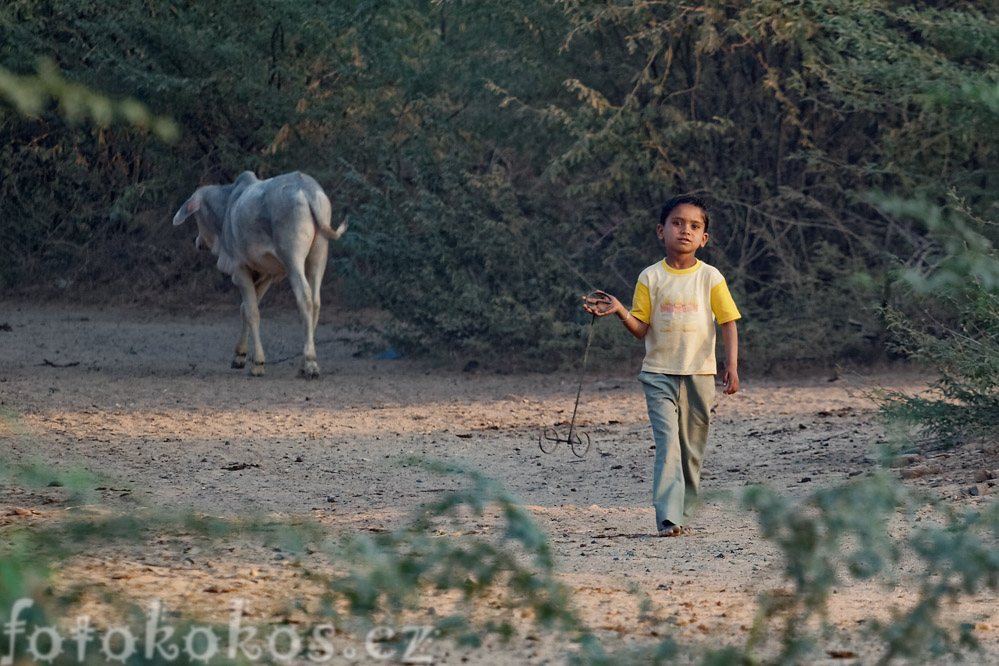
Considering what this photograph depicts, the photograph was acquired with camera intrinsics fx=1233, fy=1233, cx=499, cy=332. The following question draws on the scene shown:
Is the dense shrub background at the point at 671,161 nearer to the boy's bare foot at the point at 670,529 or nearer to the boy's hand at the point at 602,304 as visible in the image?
the boy's bare foot at the point at 670,529

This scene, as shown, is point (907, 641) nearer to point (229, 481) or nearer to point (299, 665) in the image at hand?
point (299, 665)

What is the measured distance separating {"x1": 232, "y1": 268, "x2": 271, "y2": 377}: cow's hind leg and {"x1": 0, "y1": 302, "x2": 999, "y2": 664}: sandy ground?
236 millimetres

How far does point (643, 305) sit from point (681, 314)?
0.65 ft

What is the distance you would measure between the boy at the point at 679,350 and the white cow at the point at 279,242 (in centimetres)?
681

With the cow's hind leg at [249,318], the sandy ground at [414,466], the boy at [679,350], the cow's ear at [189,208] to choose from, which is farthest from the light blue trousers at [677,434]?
the cow's ear at [189,208]

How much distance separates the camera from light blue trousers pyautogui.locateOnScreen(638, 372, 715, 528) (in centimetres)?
589

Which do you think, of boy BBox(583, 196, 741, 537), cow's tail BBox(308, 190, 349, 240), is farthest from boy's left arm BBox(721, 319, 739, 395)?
cow's tail BBox(308, 190, 349, 240)

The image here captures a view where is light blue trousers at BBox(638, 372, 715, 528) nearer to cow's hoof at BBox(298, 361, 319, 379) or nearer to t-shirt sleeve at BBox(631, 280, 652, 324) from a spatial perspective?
t-shirt sleeve at BBox(631, 280, 652, 324)

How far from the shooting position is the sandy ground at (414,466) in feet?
13.3

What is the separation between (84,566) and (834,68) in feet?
31.4

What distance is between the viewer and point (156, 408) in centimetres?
1042

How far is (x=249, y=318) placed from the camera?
12750mm

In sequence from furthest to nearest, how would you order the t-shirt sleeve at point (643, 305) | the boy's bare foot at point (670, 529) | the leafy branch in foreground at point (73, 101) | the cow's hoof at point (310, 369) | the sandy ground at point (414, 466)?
the cow's hoof at point (310, 369) → the t-shirt sleeve at point (643, 305) → the boy's bare foot at point (670, 529) → the sandy ground at point (414, 466) → the leafy branch in foreground at point (73, 101)

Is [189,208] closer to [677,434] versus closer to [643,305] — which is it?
[643,305]
